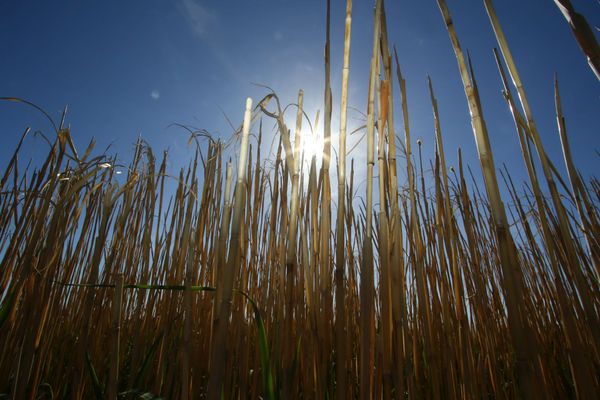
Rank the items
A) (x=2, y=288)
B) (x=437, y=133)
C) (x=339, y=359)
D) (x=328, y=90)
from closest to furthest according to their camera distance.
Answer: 1. (x=339, y=359)
2. (x=328, y=90)
3. (x=437, y=133)
4. (x=2, y=288)

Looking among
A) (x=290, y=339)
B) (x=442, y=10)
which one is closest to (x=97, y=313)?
(x=290, y=339)

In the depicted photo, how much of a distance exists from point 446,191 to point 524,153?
0.63ft

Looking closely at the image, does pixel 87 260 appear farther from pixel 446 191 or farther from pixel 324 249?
pixel 446 191

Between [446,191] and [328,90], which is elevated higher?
[328,90]

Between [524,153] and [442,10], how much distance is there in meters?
0.36

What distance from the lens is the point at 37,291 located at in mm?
652

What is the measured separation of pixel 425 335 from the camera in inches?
29.3

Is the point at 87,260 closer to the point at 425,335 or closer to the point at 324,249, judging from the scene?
the point at 324,249

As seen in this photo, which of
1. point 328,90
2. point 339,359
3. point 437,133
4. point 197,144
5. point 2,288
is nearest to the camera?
point 339,359

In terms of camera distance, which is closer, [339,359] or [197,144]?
[339,359]

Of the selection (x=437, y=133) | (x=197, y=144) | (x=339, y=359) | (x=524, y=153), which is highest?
(x=197, y=144)

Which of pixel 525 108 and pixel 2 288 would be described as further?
pixel 2 288

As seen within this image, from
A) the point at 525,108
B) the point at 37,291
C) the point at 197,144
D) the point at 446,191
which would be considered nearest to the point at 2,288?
the point at 37,291

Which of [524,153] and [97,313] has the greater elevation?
[524,153]
